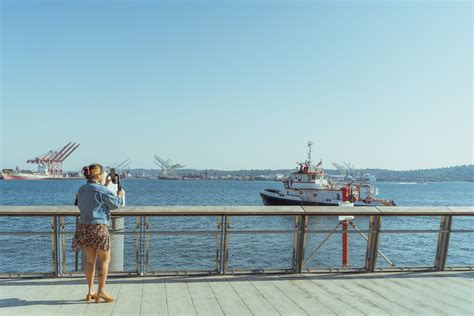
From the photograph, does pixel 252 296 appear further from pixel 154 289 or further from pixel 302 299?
pixel 154 289

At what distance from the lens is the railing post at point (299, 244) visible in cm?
650

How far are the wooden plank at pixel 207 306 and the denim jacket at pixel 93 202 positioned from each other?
4.58ft

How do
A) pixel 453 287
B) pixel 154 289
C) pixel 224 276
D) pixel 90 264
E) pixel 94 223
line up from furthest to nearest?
pixel 224 276
pixel 453 287
pixel 154 289
pixel 90 264
pixel 94 223

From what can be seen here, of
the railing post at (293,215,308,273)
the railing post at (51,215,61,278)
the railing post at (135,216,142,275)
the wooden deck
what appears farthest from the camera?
the railing post at (293,215,308,273)

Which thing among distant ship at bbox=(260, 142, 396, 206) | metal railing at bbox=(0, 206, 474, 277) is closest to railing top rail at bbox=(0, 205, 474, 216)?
metal railing at bbox=(0, 206, 474, 277)

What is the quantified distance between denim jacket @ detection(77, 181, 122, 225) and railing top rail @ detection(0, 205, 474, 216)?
863 mm

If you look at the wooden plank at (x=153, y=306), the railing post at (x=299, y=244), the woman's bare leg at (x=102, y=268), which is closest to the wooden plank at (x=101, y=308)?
the woman's bare leg at (x=102, y=268)

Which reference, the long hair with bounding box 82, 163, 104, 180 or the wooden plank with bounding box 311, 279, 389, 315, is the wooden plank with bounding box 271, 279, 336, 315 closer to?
the wooden plank with bounding box 311, 279, 389, 315

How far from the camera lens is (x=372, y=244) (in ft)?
22.4

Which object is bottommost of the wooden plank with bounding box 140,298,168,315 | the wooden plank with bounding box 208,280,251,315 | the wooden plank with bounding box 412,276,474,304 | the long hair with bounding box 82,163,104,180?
the wooden plank with bounding box 412,276,474,304

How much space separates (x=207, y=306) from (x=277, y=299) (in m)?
0.87

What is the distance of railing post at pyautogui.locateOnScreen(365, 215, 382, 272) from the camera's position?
22.2 feet

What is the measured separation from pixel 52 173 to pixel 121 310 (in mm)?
192028

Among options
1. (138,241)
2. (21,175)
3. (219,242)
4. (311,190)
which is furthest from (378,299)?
(21,175)
